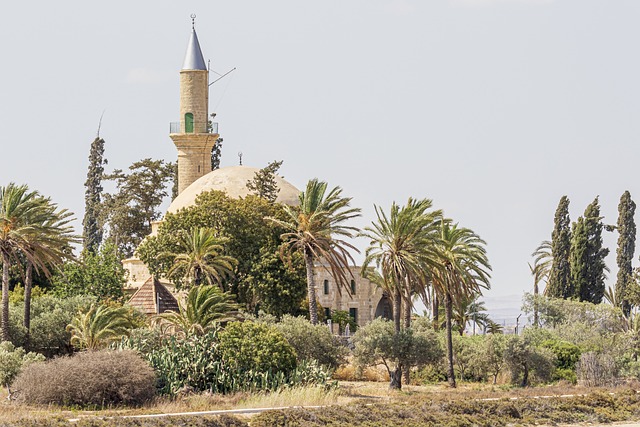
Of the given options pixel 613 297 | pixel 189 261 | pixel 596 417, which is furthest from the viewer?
pixel 613 297

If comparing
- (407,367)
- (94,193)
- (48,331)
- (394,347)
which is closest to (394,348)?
(394,347)

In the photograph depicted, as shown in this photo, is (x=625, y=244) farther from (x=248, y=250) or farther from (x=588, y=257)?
(x=248, y=250)

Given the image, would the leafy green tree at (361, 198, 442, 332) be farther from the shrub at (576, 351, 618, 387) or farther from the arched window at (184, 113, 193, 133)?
the arched window at (184, 113, 193, 133)

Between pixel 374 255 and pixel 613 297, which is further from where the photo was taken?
pixel 613 297

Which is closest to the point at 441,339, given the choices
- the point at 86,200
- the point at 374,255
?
the point at 374,255

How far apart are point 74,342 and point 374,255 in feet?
43.7

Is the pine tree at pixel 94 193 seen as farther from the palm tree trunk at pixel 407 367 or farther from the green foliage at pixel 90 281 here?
the palm tree trunk at pixel 407 367

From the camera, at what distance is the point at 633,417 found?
40.6m

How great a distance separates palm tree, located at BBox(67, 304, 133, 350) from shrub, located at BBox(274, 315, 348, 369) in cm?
686

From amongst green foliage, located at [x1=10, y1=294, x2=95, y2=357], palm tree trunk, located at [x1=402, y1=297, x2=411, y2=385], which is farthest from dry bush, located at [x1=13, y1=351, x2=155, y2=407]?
palm tree trunk, located at [x1=402, y1=297, x2=411, y2=385]

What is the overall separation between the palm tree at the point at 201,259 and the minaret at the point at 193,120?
64.0 ft

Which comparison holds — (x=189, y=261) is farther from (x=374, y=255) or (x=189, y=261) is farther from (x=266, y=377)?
(x=266, y=377)

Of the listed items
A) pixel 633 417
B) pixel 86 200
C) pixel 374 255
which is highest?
pixel 86 200

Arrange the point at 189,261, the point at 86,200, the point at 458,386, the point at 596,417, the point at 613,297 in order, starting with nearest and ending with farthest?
the point at 596,417, the point at 458,386, the point at 189,261, the point at 613,297, the point at 86,200
